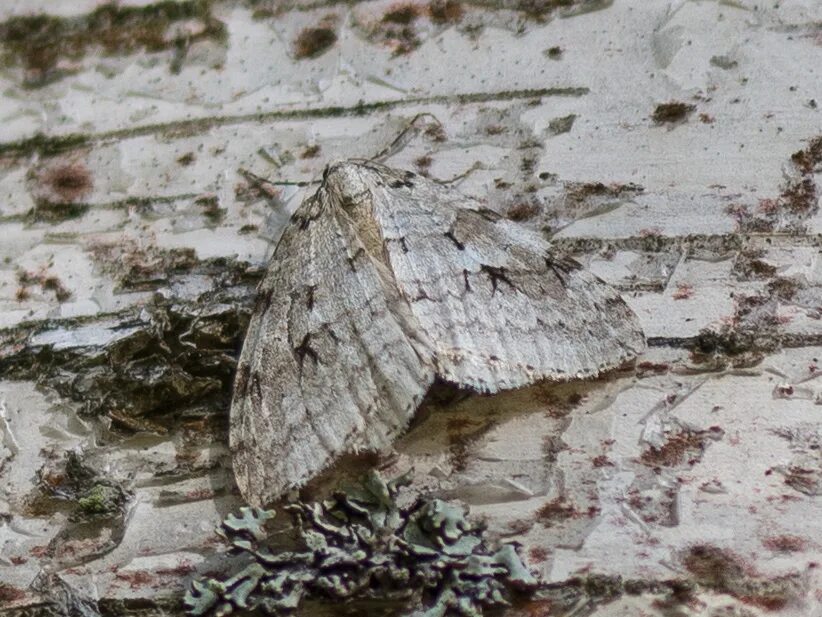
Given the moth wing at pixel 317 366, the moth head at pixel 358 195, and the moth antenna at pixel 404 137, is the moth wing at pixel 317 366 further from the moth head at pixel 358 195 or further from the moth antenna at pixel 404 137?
the moth antenna at pixel 404 137

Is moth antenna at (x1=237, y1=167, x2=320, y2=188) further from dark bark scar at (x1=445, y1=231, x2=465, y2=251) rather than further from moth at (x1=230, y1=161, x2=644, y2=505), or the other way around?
dark bark scar at (x1=445, y1=231, x2=465, y2=251)

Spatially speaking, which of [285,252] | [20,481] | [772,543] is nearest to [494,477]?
[772,543]

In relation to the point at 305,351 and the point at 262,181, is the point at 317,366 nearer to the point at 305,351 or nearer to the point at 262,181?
the point at 305,351

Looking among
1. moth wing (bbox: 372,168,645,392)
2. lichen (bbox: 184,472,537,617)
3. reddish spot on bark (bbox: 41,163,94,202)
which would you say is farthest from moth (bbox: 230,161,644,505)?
reddish spot on bark (bbox: 41,163,94,202)

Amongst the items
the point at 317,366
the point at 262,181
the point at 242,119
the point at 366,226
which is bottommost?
the point at 317,366

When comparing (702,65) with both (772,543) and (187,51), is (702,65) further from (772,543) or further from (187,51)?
(187,51)

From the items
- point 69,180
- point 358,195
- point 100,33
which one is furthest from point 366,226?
point 100,33
